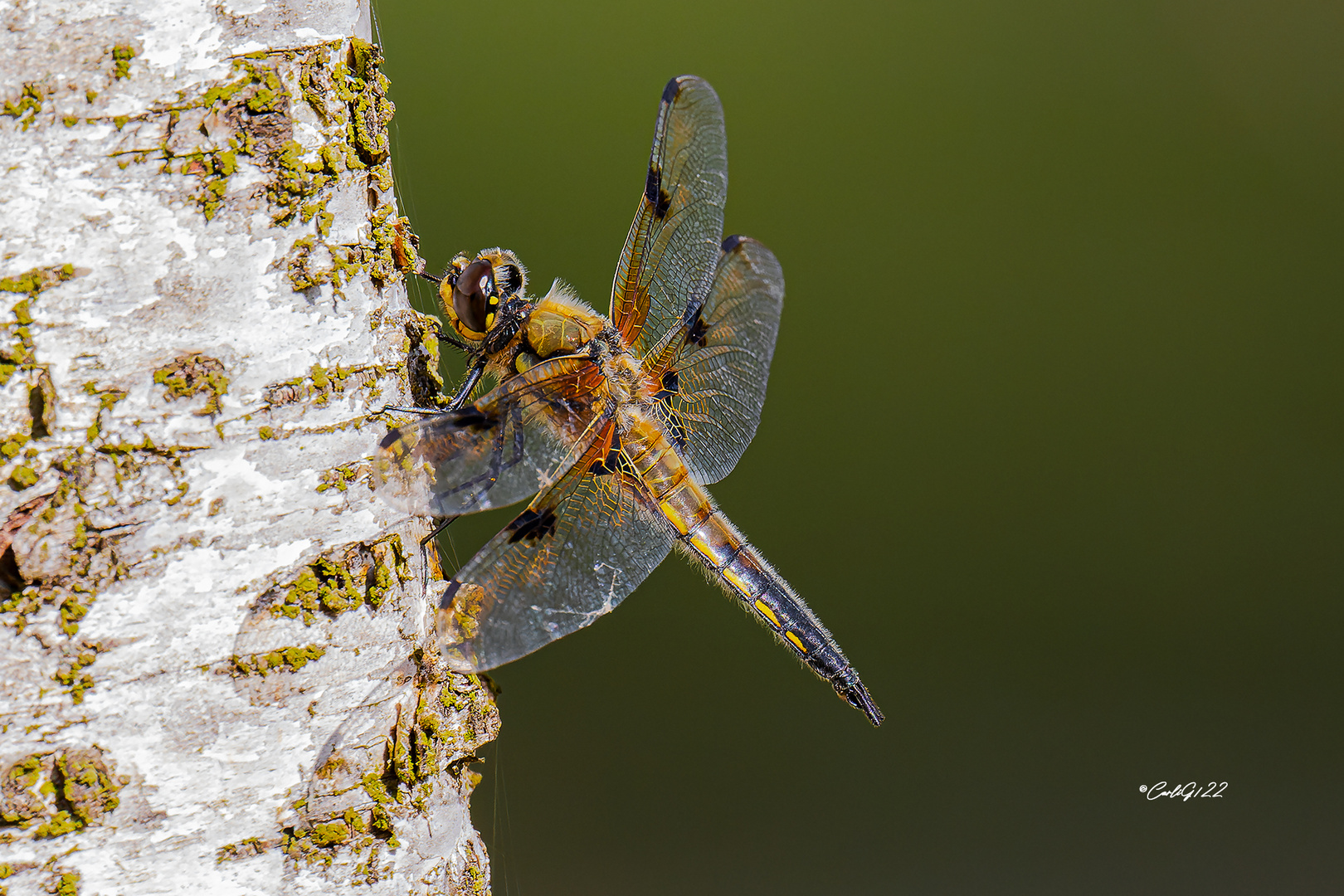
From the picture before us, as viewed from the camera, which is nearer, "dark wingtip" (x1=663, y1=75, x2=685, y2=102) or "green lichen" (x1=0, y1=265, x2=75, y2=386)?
"green lichen" (x1=0, y1=265, x2=75, y2=386)

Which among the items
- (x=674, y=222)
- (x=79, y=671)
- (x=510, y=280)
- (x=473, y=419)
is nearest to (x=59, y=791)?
(x=79, y=671)

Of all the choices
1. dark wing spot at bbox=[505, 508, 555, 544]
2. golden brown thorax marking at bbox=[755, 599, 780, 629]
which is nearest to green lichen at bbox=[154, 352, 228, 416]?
dark wing spot at bbox=[505, 508, 555, 544]

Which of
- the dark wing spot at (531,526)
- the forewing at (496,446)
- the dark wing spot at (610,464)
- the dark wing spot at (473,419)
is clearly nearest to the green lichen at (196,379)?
the forewing at (496,446)

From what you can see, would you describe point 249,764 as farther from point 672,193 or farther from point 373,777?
point 672,193

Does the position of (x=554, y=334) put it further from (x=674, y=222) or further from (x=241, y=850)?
(x=241, y=850)

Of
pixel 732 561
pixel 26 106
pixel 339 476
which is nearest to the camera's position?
pixel 26 106

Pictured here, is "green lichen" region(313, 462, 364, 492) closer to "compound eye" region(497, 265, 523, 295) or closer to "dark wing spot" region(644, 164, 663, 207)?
"compound eye" region(497, 265, 523, 295)
